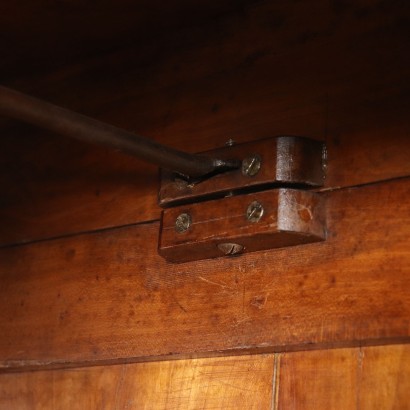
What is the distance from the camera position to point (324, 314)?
3.55 ft

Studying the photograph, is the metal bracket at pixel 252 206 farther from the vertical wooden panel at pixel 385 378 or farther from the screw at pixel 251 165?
the vertical wooden panel at pixel 385 378

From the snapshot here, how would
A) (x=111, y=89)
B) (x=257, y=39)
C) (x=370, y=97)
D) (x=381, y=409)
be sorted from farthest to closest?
1. (x=111, y=89)
2. (x=257, y=39)
3. (x=370, y=97)
4. (x=381, y=409)

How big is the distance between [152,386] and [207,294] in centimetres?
14

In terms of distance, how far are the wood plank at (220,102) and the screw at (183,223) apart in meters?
0.08

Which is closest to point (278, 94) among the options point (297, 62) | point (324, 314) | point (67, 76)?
point (297, 62)

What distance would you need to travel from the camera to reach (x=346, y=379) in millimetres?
1058

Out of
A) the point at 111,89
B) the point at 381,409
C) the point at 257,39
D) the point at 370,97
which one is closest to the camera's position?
the point at 381,409

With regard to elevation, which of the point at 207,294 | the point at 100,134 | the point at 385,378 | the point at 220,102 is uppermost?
the point at 220,102

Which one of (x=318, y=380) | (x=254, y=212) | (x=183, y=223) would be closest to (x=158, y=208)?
(x=183, y=223)

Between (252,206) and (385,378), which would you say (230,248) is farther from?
(385,378)

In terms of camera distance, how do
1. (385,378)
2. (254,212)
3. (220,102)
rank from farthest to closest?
(220,102), (254,212), (385,378)

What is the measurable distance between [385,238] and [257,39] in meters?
0.35

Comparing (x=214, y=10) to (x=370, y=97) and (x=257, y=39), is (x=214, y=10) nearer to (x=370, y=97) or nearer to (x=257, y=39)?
(x=257, y=39)

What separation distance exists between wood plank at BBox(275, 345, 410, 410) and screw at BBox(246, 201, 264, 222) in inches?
6.4
